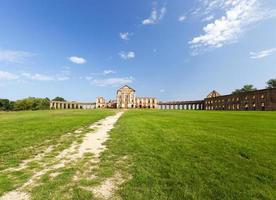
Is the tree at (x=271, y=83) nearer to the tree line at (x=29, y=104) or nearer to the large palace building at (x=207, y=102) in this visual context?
the tree line at (x=29, y=104)

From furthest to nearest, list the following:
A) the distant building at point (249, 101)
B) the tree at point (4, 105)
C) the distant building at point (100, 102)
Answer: the distant building at point (100, 102)
the tree at point (4, 105)
the distant building at point (249, 101)

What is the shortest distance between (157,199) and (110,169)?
2.21 meters

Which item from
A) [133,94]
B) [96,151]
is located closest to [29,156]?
[96,151]

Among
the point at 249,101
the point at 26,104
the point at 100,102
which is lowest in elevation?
the point at 26,104

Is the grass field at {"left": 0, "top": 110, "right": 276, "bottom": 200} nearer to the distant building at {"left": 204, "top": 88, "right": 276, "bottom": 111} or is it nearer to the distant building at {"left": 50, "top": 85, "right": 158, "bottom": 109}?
the distant building at {"left": 204, "top": 88, "right": 276, "bottom": 111}

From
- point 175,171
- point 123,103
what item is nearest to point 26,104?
point 123,103

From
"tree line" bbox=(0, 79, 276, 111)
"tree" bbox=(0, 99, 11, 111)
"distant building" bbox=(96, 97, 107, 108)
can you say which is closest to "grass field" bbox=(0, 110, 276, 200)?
"tree line" bbox=(0, 79, 276, 111)

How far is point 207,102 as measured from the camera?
99812 millimetres

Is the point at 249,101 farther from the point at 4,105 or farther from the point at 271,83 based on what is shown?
the point at 4,105

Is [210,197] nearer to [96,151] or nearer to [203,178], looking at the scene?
[203,178]

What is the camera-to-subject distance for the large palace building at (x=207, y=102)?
63281 millimetres

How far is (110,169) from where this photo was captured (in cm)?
590

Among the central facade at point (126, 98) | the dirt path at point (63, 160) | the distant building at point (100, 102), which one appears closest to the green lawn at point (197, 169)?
the dirt path at point (63, 160)

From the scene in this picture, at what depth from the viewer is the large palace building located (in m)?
63.3
